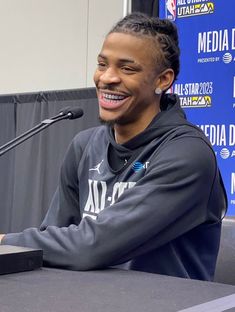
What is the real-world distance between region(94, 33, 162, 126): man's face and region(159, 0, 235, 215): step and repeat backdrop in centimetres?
148

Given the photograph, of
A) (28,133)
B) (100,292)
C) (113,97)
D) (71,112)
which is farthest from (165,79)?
(100,292)

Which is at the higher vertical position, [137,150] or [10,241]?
[137,150]

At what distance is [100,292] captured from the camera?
792 mm

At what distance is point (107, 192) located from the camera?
1.38 m

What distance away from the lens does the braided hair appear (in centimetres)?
139

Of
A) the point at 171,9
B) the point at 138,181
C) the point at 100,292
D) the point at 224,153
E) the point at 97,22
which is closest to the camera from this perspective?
the point at 100,292

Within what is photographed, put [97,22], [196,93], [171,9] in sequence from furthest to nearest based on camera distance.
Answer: [97,22] → [171,9] → [196,93]

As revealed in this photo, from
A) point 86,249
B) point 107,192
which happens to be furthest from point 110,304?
point 107,192

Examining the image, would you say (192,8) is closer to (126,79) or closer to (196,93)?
(196,93)

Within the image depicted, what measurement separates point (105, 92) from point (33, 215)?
96.3 inches

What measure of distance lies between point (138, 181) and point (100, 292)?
48 centimetres

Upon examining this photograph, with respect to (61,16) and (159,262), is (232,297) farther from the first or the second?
(61,16)

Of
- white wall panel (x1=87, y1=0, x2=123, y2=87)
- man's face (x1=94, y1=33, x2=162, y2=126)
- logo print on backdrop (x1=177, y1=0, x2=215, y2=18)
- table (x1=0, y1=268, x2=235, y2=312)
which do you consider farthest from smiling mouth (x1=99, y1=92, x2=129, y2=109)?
white wall panel (x1=87, y1=0, x2=123, y2=87)

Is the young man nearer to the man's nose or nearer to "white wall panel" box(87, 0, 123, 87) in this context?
the man's nose
